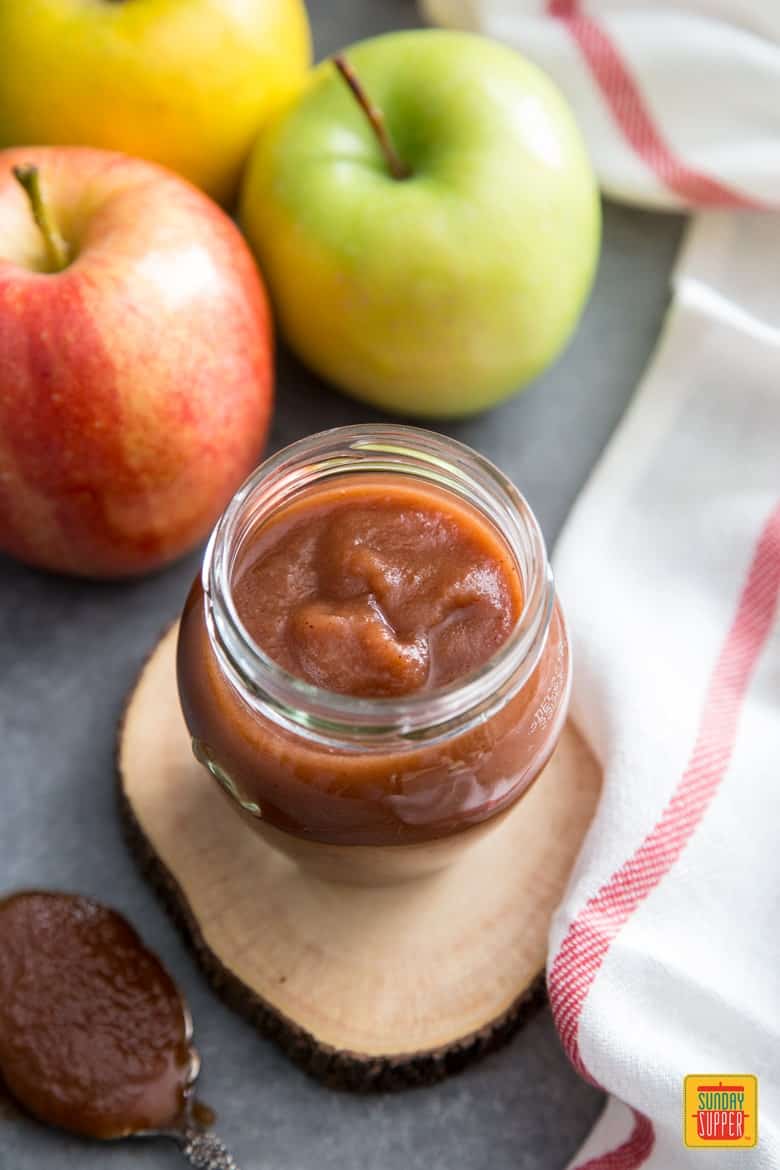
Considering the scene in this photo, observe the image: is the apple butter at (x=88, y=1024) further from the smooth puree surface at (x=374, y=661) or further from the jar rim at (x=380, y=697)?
the jar rim at (x=380, y=697)

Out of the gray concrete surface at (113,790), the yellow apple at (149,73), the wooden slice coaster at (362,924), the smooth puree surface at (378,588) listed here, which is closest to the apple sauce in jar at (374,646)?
the smooth puree surface at (378,588)

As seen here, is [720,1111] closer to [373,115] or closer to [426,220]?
[426,220]

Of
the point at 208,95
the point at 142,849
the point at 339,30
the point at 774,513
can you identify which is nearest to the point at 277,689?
the point at 142,849

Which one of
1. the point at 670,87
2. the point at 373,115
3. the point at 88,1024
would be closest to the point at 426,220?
the point at 373,115

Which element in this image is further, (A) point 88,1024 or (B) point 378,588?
(A) point 88,1024

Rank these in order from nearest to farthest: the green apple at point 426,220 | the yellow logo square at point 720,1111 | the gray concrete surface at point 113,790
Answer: the yellow logo square at point 720,1111 → the gray concrete surface at point 113,790 → the green apple at point 426,220
